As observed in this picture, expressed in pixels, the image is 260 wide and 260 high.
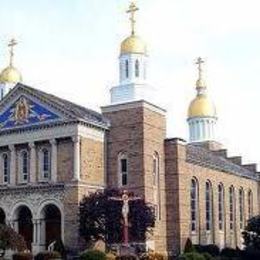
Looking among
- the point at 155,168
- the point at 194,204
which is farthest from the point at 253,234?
the point at 155,168

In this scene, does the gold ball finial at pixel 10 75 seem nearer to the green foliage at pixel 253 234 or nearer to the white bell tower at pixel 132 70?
the white bell tower at pixel 132 70

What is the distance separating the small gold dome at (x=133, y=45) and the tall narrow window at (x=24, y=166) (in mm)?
11509

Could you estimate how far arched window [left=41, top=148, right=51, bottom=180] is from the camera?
5362 centimetres

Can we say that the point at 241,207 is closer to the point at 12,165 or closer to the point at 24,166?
the point at 24,166

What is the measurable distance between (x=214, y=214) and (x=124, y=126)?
16.3m

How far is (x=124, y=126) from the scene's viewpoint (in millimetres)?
54344

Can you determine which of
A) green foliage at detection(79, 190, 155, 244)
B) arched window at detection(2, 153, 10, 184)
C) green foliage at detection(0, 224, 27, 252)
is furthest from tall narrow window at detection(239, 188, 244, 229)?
Result: green foliage at detection(0, 224, 27, 252)

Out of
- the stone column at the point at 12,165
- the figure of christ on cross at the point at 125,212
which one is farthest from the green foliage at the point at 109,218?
the stone column at the point at 12,165

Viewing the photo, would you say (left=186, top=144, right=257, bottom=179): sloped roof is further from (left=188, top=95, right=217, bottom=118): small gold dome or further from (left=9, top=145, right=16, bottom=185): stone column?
(left=9, top=145, right=16, bottom=185): stone column

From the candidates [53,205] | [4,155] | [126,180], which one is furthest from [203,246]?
[4,155]

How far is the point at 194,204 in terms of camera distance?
202 ft

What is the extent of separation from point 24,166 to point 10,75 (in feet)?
58.2

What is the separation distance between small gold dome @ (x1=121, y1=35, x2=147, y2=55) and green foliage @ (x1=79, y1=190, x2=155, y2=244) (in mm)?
12830

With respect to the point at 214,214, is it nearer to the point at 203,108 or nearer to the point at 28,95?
the point at 203,108
